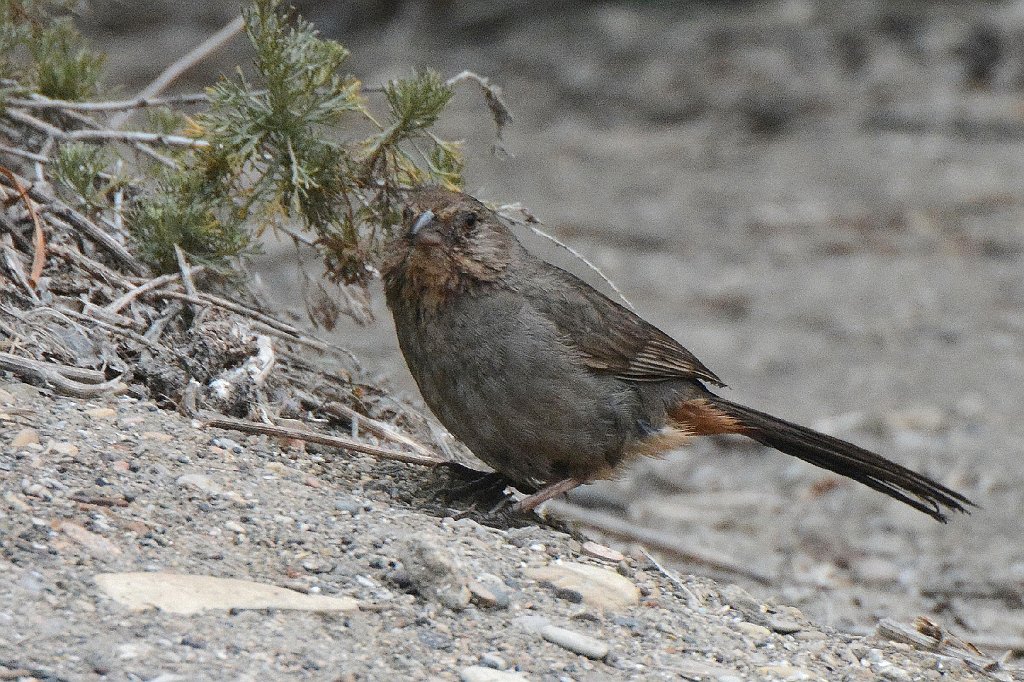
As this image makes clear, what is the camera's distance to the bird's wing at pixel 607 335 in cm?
405

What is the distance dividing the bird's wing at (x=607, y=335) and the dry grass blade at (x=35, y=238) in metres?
1.40

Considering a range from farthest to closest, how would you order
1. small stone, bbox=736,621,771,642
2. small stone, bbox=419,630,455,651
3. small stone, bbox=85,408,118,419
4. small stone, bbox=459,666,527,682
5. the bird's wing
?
the bird's wing → small stone, bbox=85,408,118,419 → small stone, bbox=736,621,771,642 → small stone, bbox=419,630,455,651 → small stone, bbox=459,666,527,682

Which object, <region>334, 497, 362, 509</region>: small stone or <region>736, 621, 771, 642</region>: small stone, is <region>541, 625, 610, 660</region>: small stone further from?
<region>334, 497, 362, 509</region>: small stone

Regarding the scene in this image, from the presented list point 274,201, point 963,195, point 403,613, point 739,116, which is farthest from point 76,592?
point 739,116

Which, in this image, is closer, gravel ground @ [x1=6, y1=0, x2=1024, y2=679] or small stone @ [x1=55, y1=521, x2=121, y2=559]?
small stone @ [x1=55, y1=521, x2=121, y2=559]

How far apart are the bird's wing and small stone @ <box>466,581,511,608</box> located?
41.0 inches

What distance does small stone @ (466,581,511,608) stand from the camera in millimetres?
3109

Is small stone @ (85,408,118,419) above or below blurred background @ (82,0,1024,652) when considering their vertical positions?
below

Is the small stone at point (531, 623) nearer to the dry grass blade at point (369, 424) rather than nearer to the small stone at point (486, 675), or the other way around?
the small stone at point (486, 675)

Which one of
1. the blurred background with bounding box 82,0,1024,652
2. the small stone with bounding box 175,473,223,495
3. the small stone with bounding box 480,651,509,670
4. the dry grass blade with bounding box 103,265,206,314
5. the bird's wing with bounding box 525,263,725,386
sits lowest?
the small stone with bounding box 480,651,509,670

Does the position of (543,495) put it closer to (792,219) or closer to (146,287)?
(146,287)

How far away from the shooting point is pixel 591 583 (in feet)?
11.2

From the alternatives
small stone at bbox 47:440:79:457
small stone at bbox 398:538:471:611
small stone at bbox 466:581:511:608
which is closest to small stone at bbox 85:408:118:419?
small stone at bbox 47:440:79:457

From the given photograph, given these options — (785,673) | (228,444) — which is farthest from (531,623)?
(228,444)
